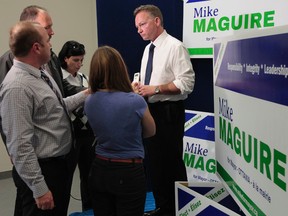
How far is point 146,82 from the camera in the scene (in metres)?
2.72

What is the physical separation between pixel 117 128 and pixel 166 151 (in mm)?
1096

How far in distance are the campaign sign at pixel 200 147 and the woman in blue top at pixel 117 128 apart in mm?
1303

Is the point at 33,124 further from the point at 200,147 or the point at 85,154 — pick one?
the point at 200,147

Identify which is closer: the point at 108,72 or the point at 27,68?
the point at 27,68

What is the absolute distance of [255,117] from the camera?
1.06 m

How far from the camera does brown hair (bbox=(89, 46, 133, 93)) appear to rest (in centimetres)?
167

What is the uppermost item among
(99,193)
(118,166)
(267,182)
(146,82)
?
(146,82)

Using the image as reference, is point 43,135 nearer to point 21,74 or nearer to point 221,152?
point 21,74

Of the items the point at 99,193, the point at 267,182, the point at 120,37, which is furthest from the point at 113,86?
the point at 120,37

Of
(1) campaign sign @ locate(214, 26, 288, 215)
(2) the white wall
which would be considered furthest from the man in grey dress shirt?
(2) the white wall

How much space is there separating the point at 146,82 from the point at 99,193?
1.12m

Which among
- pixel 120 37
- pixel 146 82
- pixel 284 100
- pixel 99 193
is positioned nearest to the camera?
pixel 284 100

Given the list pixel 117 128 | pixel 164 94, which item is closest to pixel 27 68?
pixel 117 128

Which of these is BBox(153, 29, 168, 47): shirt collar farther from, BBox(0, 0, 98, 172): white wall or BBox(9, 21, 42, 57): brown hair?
BBox(0, 0, 98, 172): white wall
